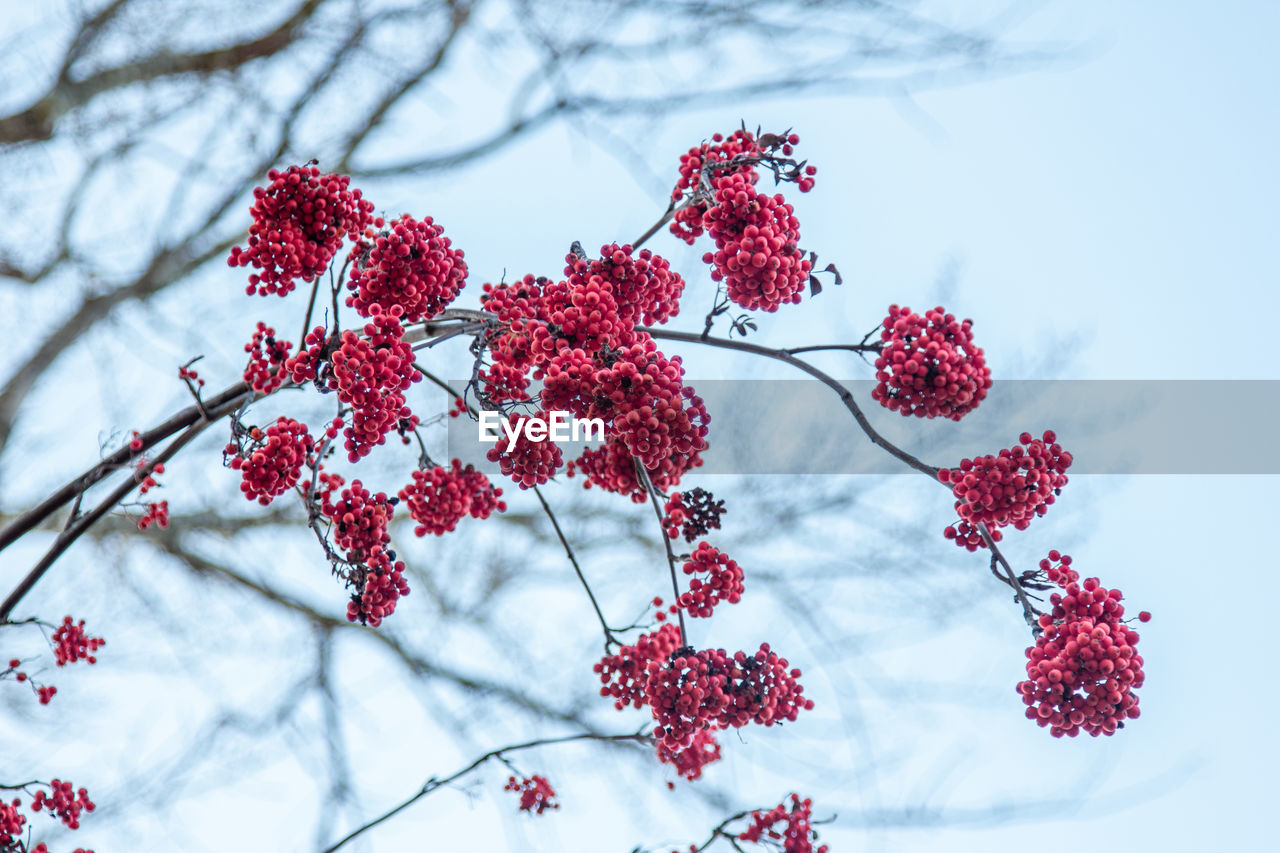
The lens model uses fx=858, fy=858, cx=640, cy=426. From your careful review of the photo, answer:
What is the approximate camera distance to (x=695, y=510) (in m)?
1.27

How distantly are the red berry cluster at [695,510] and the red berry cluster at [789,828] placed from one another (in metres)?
0.49

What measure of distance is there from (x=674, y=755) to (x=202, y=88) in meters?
2.72

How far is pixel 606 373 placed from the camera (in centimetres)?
88

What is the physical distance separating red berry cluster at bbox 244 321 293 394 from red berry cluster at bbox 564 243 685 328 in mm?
362

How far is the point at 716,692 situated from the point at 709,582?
7.0 inches

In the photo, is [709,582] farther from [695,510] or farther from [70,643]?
[70,643]

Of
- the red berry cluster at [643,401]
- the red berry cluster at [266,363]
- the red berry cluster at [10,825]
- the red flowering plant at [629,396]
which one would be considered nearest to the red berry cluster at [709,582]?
the red flowering plant at [629,396]

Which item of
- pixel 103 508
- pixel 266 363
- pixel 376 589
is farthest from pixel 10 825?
pixel 266 363

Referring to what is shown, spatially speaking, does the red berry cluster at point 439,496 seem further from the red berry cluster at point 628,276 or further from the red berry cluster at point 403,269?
→ the red berry cluster at point 628,276

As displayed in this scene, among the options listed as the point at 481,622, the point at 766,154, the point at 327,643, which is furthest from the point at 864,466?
the point at 766,154

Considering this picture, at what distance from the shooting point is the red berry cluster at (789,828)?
4.51 feet

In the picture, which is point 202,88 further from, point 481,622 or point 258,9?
point 481,622

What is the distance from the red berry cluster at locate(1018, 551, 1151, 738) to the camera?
3.10ft

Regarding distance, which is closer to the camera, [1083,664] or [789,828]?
[1083,664]
